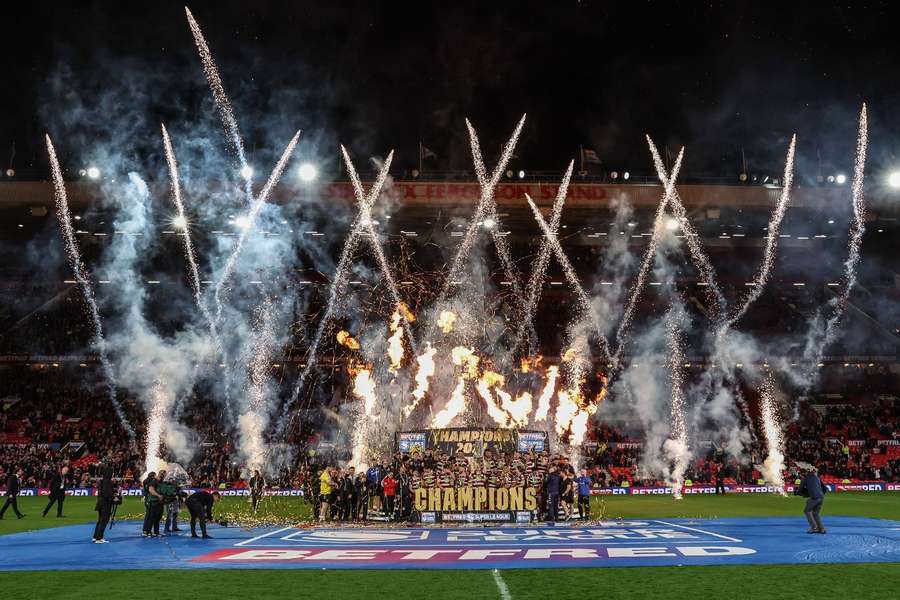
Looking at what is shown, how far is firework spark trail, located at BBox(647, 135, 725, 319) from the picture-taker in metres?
38.2

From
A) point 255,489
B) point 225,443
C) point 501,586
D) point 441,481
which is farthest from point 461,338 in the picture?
point 501,586

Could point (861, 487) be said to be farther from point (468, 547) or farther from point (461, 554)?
point (461, 554)

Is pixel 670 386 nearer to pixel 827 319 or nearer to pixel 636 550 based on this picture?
pixel 827 319

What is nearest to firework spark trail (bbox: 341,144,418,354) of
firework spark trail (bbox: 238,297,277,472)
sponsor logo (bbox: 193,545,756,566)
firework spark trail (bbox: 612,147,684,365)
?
firework spark trail (bbox: 238,297,277,472)

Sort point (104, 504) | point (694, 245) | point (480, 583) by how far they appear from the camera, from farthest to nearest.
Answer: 1. point (694, 245)
2. point (104, 504)
3. point (480, 583)

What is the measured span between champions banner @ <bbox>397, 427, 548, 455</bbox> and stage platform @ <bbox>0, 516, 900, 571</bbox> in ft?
9.59

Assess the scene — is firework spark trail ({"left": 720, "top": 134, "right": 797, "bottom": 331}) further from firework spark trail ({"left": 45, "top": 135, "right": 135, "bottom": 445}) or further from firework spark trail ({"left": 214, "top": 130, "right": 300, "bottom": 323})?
firework spark trail ({"left": 45, "top": 135, "right": 135, "bottom": 445})

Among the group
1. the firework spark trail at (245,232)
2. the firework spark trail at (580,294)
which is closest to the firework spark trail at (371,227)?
the firework spark trail at (245,232)

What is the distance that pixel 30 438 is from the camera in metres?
41.2

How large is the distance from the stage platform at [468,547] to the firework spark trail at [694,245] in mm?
22201

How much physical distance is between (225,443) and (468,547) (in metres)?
29.6

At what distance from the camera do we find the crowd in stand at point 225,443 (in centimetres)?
3756

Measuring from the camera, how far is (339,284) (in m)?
43.2

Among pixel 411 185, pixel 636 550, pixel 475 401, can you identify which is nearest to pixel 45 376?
pixel 411 185
